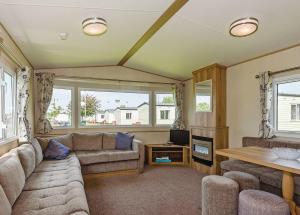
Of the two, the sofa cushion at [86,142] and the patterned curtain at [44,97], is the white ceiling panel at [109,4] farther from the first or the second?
the sofa cushion at [86,142]

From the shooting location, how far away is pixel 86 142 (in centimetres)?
460

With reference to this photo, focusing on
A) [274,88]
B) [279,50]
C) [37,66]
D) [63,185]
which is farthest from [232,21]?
[37,66]

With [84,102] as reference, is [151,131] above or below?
below

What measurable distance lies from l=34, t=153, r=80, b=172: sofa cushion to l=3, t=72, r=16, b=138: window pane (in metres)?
0.67

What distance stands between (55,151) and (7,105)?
3.80ft

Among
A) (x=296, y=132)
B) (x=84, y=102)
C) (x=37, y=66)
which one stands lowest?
(x=296, y=132)

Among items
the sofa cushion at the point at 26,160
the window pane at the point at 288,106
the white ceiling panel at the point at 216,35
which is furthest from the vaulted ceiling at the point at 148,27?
the sofa cushion at the point at 26,160

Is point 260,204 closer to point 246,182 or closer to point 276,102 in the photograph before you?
point 246,182

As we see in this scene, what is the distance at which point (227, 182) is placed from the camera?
7.48 feet

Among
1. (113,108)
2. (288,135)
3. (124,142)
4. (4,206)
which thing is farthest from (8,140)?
(288,135)

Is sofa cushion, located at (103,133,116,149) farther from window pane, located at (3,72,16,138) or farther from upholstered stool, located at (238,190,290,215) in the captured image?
upholstered stool, located at (238,190,290,215)

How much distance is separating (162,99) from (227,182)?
3848mm

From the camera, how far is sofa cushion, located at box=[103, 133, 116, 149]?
186 inches

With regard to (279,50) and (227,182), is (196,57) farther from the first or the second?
(227,182)
